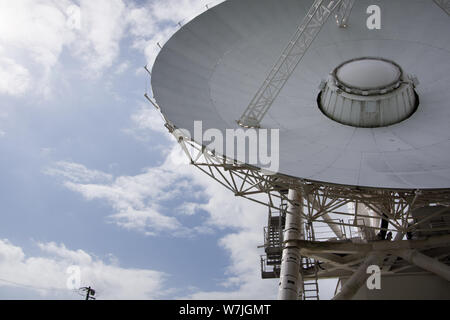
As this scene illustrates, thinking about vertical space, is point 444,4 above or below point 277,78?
above

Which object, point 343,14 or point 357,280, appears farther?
point 343,14

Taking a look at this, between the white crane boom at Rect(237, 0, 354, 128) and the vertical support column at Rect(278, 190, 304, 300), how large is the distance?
4.60 m

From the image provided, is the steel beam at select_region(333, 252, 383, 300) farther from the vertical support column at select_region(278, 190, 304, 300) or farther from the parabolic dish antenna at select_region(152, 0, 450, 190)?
the parabolic dish antenna at select_region(152, 0, 450, 190)

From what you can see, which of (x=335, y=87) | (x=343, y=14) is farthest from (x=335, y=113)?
(x=343, y=14)

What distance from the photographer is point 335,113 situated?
23.5m

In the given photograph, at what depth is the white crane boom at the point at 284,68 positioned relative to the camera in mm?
22561

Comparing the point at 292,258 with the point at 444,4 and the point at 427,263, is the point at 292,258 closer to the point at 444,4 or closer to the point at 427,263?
the point at 427,263

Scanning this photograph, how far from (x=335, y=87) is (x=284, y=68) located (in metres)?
3.78

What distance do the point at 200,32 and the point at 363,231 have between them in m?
16.0

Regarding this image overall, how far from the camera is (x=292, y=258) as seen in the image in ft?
81.9

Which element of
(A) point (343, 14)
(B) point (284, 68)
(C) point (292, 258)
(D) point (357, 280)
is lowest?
(D) point (357, 280)

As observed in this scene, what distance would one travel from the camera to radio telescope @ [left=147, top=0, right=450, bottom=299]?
19734mm
